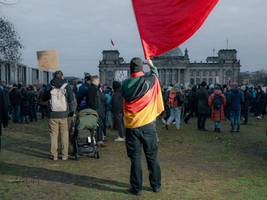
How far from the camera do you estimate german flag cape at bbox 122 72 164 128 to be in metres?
6.93

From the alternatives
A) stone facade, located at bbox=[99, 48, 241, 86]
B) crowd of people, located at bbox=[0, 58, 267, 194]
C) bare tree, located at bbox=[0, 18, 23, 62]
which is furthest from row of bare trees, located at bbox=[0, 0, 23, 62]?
stone facade, located at bbox=[99, 48, 241, 86]

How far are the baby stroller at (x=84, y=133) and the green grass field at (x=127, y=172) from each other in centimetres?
27

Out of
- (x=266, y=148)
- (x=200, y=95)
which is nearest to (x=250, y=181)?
(x=266, y=148)

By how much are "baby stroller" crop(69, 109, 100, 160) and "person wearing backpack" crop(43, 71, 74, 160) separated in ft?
0.82

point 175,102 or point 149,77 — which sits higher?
point 149,77

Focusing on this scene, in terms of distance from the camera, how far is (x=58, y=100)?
32.2 ft

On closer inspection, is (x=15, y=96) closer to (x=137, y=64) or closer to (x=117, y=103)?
(x=117, y=103)

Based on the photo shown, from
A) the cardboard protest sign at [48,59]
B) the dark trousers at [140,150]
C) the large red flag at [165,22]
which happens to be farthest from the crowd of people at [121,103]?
the large red flag at [165,22]

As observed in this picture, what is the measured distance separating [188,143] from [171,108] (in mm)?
4176

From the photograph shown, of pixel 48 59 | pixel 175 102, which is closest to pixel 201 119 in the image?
pixel 175 102

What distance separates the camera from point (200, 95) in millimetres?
16844

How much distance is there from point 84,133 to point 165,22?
4160 mm

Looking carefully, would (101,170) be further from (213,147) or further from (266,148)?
(266,148)

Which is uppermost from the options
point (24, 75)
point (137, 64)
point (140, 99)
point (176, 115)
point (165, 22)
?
point (165, 22)
